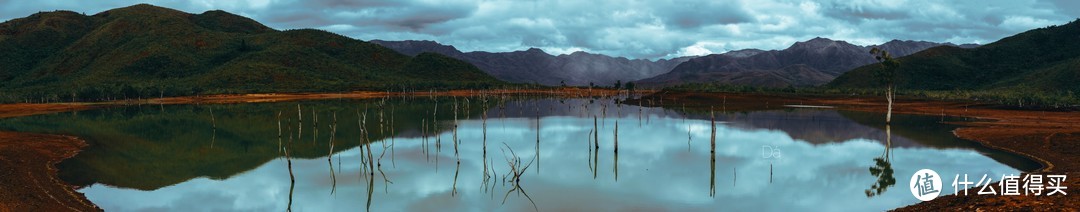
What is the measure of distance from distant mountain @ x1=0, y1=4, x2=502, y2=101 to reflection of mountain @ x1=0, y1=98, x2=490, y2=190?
5567 centimetres

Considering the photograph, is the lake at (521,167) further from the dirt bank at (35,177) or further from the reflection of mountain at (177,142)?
the dirt bank at (35,177)

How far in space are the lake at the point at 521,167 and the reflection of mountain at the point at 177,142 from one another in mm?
112

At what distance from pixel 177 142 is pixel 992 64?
544 feet

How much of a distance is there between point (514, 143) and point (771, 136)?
58.6 feet

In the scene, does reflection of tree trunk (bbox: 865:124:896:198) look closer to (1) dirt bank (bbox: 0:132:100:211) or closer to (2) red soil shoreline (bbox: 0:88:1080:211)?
(2) red soil shoreline (bbox: 0:88:1080:211)

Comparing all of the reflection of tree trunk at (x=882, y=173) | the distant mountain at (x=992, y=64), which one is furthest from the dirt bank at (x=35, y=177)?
the distant mountain at (x=992, y=64)

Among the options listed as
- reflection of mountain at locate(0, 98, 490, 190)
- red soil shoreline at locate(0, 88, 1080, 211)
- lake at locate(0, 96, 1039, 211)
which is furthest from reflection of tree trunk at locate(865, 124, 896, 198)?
reflection of mountain at locate(0, 98, 490, 190)

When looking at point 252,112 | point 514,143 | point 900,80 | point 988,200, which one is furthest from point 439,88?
point 988,200

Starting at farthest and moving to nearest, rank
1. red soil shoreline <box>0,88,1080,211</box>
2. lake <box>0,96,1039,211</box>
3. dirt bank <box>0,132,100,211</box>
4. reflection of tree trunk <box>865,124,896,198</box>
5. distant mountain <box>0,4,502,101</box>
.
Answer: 1. distant mountain <box>0,4,502,101</box>
2. reflection of tree trunk <box>865,124,896,198</box>
3. lake <box>0,96,1039,211</box>
4. dirt bank <box>0,132,100,211</box>
5. red soil shoreline <box>0,88,1080,211</box>

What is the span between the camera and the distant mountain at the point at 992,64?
133125 millimetres

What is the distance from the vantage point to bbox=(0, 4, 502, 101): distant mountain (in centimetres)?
13188

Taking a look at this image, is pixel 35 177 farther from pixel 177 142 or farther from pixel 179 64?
pixel 179 64

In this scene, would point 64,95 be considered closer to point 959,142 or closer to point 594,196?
point 594,196

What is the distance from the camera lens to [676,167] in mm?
31156
